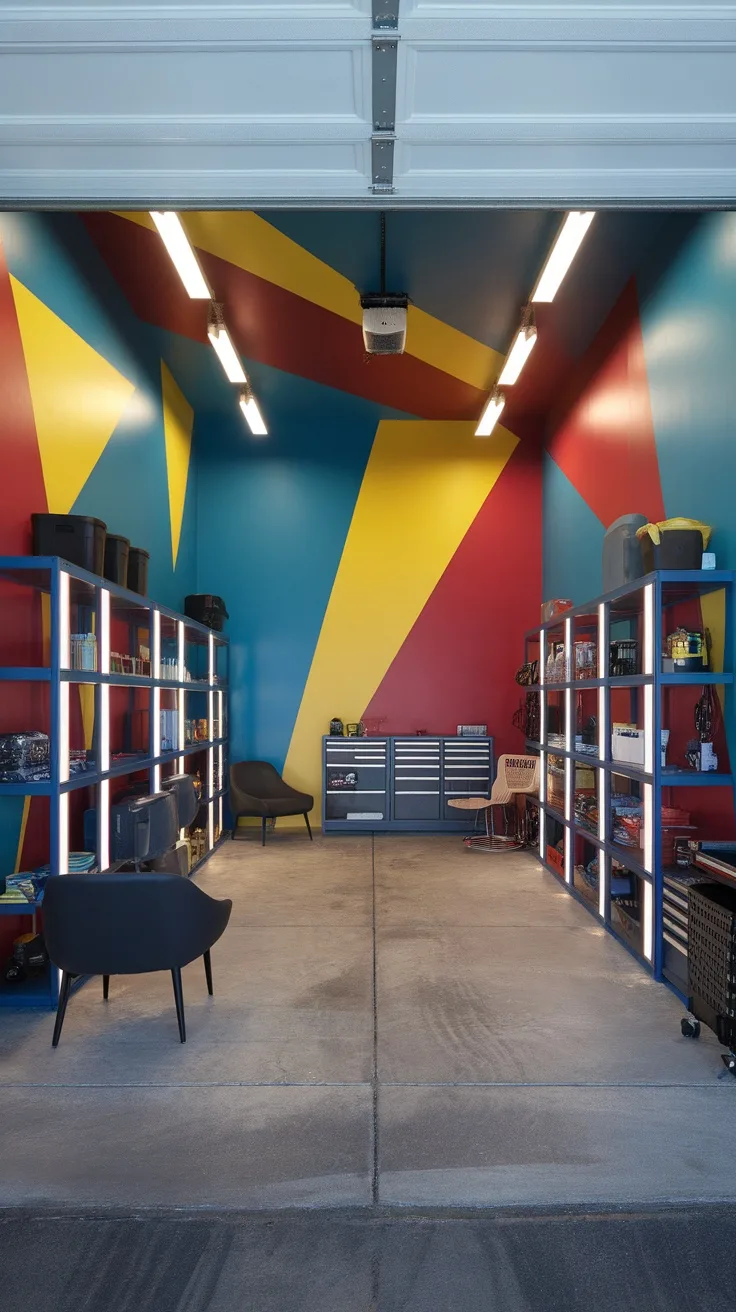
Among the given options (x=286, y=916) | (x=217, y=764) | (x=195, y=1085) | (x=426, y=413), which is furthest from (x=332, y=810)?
(x=195, y=1085)

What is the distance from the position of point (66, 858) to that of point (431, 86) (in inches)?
125

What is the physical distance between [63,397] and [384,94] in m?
3.19

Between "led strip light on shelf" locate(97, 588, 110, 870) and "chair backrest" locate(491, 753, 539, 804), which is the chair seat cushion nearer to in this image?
"chair backrest" locate(491, 753, 539, 804)

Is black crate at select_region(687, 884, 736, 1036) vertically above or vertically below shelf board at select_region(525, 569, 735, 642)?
below

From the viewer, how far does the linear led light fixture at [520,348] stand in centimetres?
570

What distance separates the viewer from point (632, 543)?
441 centimetres

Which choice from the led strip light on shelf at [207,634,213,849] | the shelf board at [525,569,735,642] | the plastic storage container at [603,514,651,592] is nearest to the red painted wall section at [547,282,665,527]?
the plastic storage container at [603,514,651,592]

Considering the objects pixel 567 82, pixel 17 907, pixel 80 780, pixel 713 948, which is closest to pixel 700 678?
pixel 713 948

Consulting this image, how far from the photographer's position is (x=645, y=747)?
404cm

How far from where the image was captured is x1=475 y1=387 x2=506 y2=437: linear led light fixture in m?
7.00

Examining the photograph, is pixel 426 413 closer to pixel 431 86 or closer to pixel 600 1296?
pixel 431 86

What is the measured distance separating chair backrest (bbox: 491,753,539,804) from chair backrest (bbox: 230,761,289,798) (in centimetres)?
198

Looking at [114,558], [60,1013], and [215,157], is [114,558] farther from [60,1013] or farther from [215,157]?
[215,157]

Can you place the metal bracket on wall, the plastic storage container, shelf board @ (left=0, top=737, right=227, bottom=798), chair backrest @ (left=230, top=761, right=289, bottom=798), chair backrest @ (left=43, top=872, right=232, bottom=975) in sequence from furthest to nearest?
1. chair backrest @ (left=230, top=761, right=289, bottom=798)
2. the plastic storage container
3. shelf board @ (left=0, top=737, right=227, bottom=798)
4. chair backrest @ (left=43, top=872, right=232, bottom=975)
5. the metal bracket on wall
